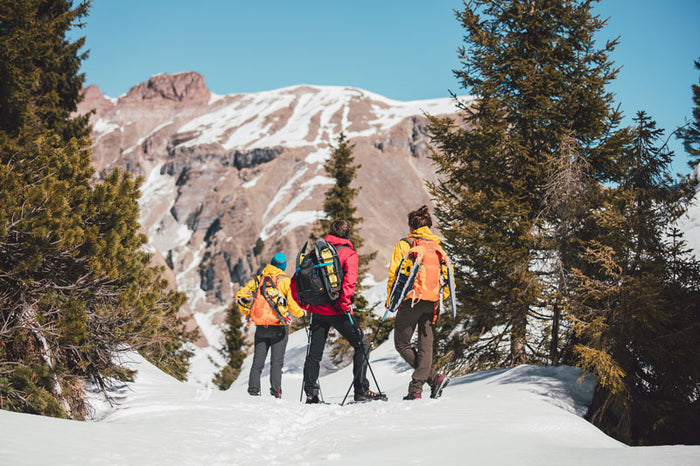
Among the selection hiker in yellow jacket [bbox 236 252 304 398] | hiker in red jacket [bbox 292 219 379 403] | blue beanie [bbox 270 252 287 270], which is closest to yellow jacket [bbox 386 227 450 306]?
hiker in red jacket [bbox 292 219 379 403]

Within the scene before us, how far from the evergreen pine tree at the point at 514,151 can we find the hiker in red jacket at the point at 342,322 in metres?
4.01

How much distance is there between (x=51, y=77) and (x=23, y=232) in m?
9.82

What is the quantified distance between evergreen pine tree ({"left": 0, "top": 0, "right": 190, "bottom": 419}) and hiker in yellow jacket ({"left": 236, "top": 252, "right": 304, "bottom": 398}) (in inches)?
71.0

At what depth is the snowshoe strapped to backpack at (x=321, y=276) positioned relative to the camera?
6270 millimetres

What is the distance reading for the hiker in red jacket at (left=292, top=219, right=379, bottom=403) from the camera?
631 centimetres

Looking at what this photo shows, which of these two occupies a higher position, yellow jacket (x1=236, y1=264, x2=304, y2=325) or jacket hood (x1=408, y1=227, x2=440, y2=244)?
jacket hood (x1=408, y1=227, x2=440, y2=244)

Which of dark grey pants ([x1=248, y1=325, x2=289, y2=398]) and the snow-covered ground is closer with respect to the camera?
the snow-covered ground

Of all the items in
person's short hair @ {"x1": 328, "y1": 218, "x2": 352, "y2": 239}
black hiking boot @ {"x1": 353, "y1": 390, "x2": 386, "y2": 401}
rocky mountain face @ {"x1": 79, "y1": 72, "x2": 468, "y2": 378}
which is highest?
rocky mountain face @ {"x1": 79, "y1": 72, "x2": 468, "y2": 378}

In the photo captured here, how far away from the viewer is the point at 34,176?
6.91 metres

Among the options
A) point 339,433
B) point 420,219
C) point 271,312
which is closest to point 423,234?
point 420,219

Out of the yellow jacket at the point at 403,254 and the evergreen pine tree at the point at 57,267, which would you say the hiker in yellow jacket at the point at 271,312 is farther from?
the yellow jacket at the point at 403,254

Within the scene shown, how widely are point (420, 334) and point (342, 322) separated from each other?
1.08 m

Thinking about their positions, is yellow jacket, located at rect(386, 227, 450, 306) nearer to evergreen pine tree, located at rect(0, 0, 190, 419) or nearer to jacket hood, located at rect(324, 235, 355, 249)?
jacket hood, located at rect(324, 235, 355, 249)

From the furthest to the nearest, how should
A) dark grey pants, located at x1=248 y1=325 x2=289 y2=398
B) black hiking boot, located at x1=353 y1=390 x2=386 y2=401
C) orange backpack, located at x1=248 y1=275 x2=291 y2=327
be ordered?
dark grey pants, located at x1=248 y1=325 x2=289 y2=398 < orange backpack, located at x1=248 y1=275 x2=291 y2=327 < black hiking boot, located at x1=353 y1=390 x2=386 y2=401
